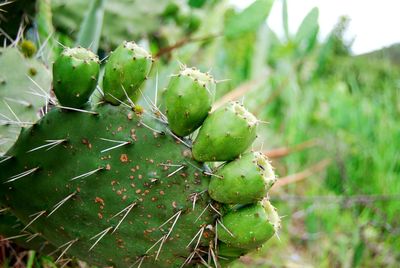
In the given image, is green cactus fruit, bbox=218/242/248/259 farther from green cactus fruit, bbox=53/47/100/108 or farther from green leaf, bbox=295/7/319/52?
green leaf, bbox=295/7/319/52

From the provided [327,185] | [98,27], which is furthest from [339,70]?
Answer: [98,27]

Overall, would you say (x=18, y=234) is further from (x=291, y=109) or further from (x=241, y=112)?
(x=291, y=109)

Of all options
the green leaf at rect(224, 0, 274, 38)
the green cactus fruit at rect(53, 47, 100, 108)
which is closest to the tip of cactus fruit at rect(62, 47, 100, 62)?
the green cactus fruit at rect(53, 47, 100, 108)

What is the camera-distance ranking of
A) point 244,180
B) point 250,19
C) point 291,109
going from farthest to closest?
point 291,109, point 250,19, point 244,180

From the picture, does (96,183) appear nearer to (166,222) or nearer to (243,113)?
(166,222)

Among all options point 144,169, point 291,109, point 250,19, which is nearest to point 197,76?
point 144,169

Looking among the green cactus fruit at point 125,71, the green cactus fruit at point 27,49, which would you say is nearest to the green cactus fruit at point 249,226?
the green cactus fruit at point 125,71
